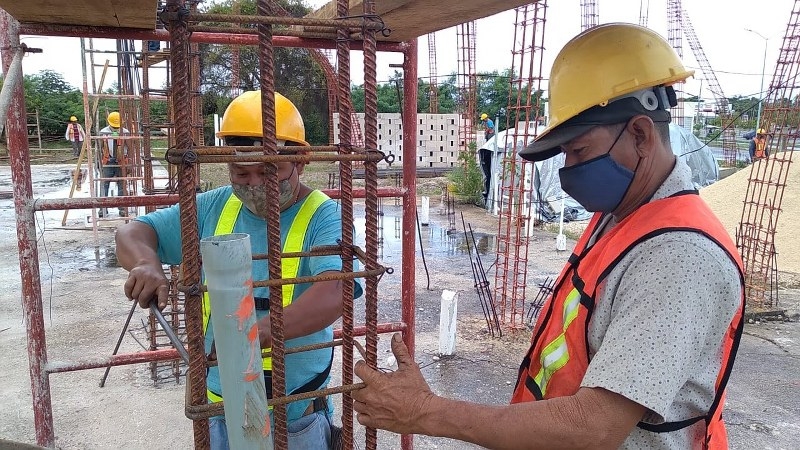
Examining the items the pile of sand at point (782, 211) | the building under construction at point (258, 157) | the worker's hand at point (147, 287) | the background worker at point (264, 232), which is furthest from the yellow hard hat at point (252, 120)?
the pile of sand at point (782, 211)

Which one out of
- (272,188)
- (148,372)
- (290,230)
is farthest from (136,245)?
(148,372)

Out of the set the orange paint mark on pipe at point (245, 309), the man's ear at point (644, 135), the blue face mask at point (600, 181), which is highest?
the man's ear at point (644, 135)

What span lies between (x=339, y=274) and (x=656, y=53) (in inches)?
45.5

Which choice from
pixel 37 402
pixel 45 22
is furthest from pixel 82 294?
pixel 45 22

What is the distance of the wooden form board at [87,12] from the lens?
1.95m

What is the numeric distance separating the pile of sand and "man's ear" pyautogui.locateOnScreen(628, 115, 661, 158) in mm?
10176

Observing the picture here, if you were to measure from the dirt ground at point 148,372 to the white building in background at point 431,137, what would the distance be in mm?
15704

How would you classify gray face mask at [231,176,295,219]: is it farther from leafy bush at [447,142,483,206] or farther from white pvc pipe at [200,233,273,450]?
leafy bush at [447,142,483,206]

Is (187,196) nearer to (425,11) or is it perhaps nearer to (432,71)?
(425,11)

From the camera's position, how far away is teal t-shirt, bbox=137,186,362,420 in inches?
84.3

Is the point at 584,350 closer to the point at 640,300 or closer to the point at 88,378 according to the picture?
the point at 640,300

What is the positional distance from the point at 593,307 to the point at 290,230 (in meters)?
1.19

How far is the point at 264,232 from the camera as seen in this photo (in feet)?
7.47

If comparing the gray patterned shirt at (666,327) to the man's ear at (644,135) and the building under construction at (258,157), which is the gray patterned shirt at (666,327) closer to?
A: the man's ear at (644,135)
